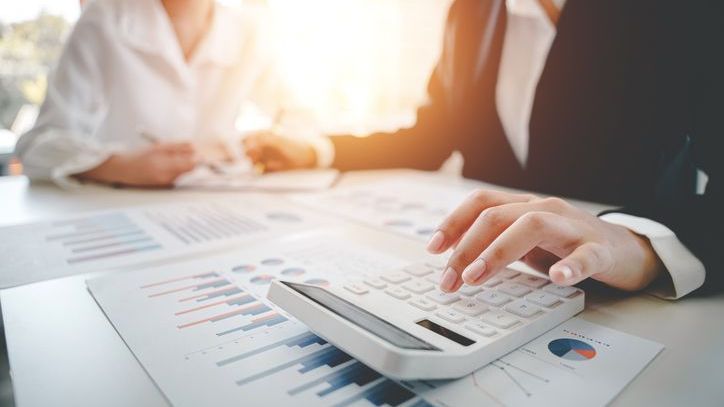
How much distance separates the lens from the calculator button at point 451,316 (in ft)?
1.07

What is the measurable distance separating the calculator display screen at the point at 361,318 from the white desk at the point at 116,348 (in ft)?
0.38

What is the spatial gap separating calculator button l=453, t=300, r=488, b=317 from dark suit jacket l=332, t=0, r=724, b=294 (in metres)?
0.24

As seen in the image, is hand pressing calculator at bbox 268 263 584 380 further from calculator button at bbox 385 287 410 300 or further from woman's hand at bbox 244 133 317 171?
woman's hand at bbox 244 133 317 171

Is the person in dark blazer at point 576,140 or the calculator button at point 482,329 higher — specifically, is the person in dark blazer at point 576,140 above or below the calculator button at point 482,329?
above

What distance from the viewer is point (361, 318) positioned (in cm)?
31

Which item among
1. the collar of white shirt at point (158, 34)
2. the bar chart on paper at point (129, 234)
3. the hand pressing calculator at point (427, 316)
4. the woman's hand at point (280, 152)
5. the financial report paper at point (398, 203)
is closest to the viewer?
the hand pressing calculator at point (427, 316)

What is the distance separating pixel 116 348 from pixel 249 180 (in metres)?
0.65

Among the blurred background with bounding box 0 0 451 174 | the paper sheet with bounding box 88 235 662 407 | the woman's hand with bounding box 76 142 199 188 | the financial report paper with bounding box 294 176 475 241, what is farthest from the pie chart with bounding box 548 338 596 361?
the blurred background with bounding box 0 0 451 174

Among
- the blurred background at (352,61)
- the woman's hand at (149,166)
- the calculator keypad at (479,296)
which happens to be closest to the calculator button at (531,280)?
the calculator keypad at (479,296)

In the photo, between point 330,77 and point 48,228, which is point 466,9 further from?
point 330,77

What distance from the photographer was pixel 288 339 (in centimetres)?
33

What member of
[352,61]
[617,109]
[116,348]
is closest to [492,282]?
[116,348]

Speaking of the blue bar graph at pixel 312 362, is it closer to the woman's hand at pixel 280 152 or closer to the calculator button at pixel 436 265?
the calculator button at pixel 436 265

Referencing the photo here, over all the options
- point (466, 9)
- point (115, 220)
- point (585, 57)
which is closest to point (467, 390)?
point (115, 220)
